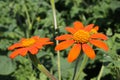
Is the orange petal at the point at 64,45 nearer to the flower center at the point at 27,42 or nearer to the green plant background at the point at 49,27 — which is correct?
the flower center at the point at 27,42

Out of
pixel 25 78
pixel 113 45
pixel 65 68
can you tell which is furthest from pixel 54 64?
pixel 113 45

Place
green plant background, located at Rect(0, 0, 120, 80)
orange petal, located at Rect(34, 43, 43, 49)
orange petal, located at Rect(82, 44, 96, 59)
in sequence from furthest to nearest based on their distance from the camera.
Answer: green plant background, located at Rect(0, 0, 120, 80), orange petal, located at Rect(34, 43, 43, 49), orange petal, located at Rect(82, 44, 96, 59)

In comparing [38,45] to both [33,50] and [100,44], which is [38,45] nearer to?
[33,50]

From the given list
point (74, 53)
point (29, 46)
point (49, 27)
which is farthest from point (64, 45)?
point (49, 27)

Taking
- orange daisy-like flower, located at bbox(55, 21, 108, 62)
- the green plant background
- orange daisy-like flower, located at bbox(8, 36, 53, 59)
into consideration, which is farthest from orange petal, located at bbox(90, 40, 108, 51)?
the green plant background

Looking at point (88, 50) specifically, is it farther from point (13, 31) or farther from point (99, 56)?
point (13, 31)

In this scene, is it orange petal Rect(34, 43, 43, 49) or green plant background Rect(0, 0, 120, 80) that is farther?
green plant background Rect(0, 0, 120, 80)

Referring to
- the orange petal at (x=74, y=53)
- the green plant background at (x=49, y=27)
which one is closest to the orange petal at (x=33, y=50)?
the orange petal at (x=74, y=53)

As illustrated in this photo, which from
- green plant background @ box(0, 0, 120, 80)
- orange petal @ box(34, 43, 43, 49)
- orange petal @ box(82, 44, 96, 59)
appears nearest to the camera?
orange petal @ box(82, 44, 96, 59)

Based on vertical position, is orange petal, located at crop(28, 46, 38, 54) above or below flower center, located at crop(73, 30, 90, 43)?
below

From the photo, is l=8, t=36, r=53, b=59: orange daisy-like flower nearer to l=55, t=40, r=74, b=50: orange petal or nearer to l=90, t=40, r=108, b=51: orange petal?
l=55, t=40, r=74, b=50: orange petal
